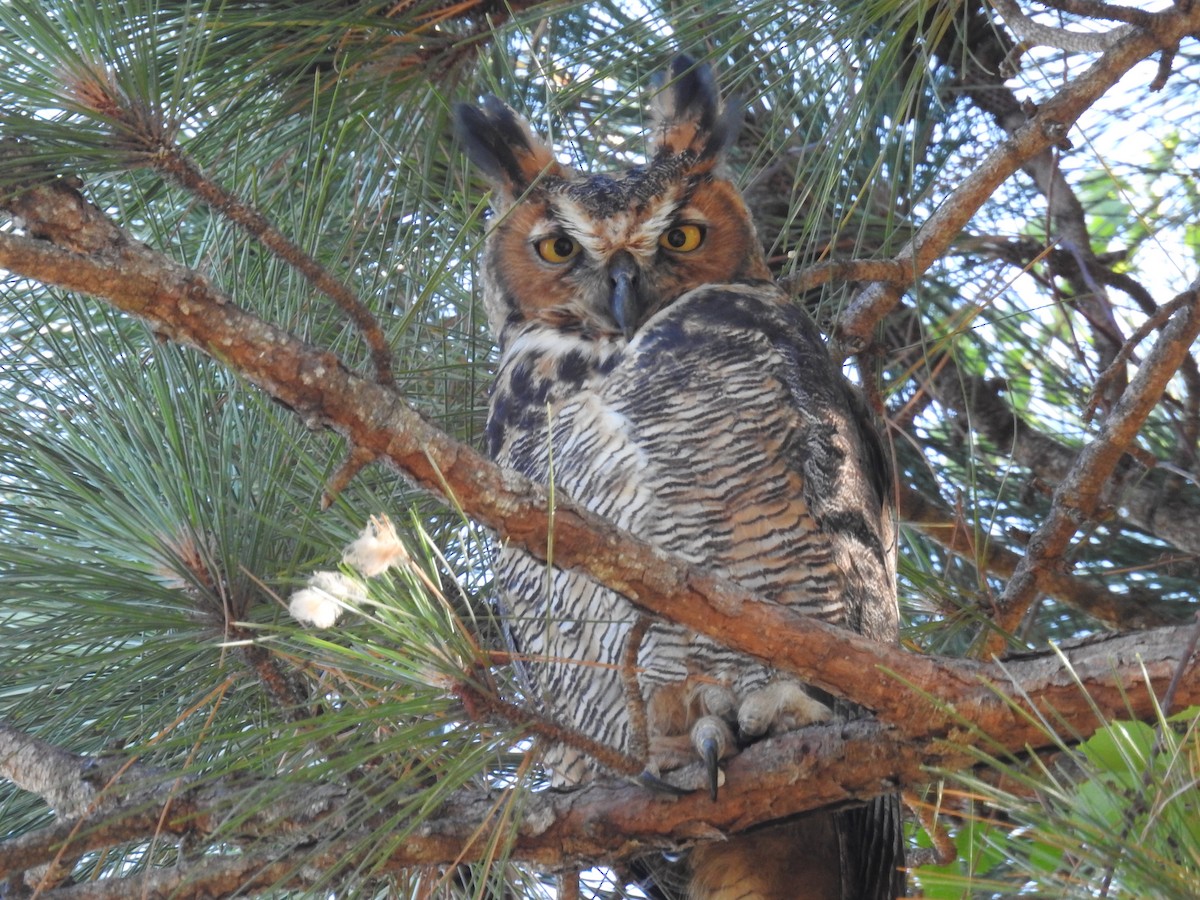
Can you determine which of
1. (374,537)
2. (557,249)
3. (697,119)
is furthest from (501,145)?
(374,537)

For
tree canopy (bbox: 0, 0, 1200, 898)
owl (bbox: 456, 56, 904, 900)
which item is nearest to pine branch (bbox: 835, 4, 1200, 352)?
tree canopy (bbox: 0, 0, 1200, 898)

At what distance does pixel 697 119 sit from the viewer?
2.13 metres

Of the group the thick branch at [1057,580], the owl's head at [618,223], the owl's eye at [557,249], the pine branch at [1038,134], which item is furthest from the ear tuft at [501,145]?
the thick branch at [1057,580]

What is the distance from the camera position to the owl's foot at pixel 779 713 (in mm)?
1574

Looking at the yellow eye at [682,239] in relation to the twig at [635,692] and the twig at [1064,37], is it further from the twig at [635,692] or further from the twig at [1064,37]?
the twig at [635,692]

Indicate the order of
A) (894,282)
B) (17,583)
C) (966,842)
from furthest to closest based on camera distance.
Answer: (894,282)
(966,842)
(17,583)

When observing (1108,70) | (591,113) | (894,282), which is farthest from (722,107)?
(1108,70)

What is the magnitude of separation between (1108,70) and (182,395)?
3.83 ft

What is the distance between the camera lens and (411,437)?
3.46 feet

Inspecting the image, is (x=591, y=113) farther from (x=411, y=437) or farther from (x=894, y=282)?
(x=411, y=437)

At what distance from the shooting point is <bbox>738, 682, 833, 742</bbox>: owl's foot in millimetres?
1574

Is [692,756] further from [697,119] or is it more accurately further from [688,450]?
[697,119]

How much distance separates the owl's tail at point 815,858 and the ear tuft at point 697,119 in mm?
1051

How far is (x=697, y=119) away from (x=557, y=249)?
332mm
